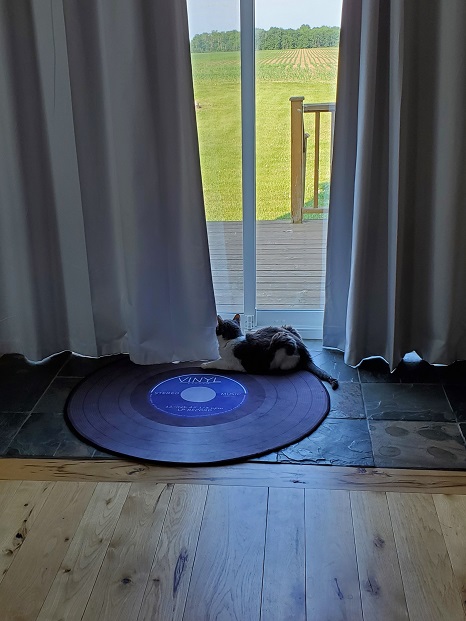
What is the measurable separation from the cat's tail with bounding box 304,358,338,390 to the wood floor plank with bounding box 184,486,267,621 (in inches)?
27.7

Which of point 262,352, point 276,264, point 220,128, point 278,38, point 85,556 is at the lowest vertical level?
point 85,556

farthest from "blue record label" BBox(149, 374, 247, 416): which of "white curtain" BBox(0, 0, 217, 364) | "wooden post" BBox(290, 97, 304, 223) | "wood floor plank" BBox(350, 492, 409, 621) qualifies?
"wooden post" BBox(290, 97, 304, 223)

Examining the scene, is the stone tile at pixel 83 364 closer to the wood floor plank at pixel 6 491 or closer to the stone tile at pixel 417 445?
the wood floor plank at pixel 6 491

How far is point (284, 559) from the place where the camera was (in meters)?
1.73

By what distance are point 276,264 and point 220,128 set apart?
2.10 ft

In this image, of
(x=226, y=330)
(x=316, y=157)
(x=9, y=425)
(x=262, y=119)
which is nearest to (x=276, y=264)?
(x=226, y=330)

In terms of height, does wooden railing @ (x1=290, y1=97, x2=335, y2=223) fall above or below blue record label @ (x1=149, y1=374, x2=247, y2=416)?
above

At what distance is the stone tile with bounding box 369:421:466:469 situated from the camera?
6.93ft

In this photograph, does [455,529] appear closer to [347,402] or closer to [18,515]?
[347,402]

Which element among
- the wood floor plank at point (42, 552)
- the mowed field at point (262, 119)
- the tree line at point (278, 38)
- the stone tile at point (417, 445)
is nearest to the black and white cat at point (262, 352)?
the stone tile at point (417, 445)

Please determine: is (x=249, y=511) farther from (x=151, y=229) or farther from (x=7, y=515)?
(x=151, y=229)

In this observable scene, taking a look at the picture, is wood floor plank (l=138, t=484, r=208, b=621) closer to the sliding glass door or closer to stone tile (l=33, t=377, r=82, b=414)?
stone tile (l=33, t=377, r=82, b=414)

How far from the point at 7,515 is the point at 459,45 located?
7.00ft

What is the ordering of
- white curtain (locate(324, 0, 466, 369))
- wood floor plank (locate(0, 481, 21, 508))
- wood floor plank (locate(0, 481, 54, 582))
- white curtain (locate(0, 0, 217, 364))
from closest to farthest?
wood floor plank (locate(0, 481, 54, 582)) → wood floor plank (locate(0, 481, 21, 508)) → white curtain (locate(324, 0, 466, 369)) → white curtain (locate(0, 0, 217, 364))
